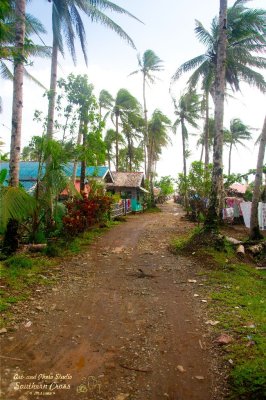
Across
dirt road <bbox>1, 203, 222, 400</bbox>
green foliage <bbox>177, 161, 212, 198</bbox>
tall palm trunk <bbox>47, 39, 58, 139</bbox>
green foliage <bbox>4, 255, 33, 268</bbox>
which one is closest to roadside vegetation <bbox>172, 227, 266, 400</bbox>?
dirt road <bbox>1, 203, 222, 400</bbox>

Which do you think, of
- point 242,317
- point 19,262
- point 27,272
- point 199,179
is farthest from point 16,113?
point 199,179

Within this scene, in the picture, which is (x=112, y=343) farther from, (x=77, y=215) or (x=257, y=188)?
(x=257, y=188)

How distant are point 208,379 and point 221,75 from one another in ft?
32.1

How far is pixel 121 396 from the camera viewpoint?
3076 mm

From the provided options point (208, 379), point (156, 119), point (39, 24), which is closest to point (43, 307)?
point (208, 379)

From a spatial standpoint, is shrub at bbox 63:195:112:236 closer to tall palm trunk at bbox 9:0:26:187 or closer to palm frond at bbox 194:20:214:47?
tall palm trunk at bbox 9:0:26:187

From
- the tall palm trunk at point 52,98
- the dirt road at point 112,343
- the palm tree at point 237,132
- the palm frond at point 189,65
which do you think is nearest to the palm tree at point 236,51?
the palm frond at point 189,65

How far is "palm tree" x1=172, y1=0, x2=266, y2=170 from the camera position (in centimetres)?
1338

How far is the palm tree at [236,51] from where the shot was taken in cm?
1338

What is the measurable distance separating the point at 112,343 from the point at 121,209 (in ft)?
56.6

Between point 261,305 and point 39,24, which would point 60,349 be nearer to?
point 261,305

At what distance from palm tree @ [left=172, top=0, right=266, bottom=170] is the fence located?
9095 mm

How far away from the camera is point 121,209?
70.0ft

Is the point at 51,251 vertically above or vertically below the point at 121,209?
below
